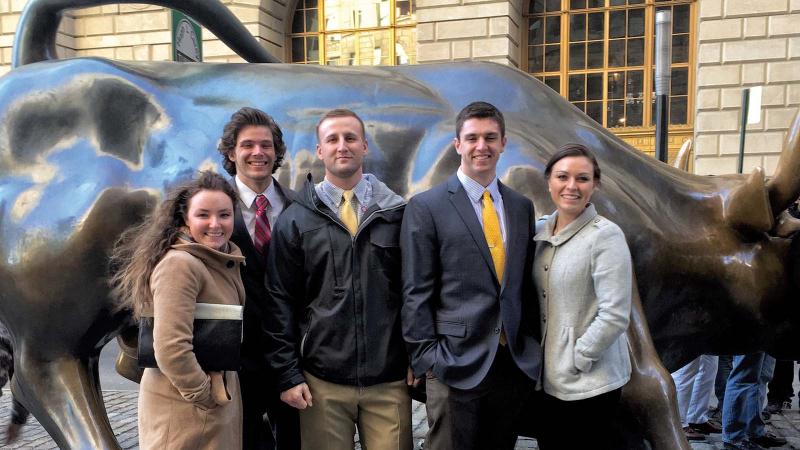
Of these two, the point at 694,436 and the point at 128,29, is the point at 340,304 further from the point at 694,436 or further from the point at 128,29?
the point at 128,29

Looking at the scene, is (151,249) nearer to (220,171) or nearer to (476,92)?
(220,171)

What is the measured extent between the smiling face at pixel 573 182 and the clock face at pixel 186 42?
4.36 m

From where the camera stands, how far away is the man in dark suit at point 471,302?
2.48 m

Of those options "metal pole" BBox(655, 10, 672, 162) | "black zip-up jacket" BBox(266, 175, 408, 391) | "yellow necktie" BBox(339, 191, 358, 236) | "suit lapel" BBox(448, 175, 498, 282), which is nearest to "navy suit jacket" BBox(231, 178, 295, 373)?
"black zip-up jacket" BBox(266, 175, 408, 391)

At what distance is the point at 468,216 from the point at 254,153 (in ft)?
2.91

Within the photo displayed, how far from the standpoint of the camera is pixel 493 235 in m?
2.59

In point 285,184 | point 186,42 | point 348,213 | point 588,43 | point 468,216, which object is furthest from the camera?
point 588,43

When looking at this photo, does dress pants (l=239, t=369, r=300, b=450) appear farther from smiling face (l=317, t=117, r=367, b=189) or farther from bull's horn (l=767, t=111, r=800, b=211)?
bull's horn (l=767, t=111, r=800, b=211)

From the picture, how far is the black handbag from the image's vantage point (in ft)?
7.86

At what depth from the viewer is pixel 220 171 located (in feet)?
10.6

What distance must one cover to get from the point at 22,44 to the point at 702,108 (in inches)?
457

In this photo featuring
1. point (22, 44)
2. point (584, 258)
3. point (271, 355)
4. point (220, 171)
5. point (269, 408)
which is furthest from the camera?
point (22, 44)

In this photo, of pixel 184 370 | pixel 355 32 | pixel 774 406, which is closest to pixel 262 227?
pixel 184 370

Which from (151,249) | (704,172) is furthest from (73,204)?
(704,172)
